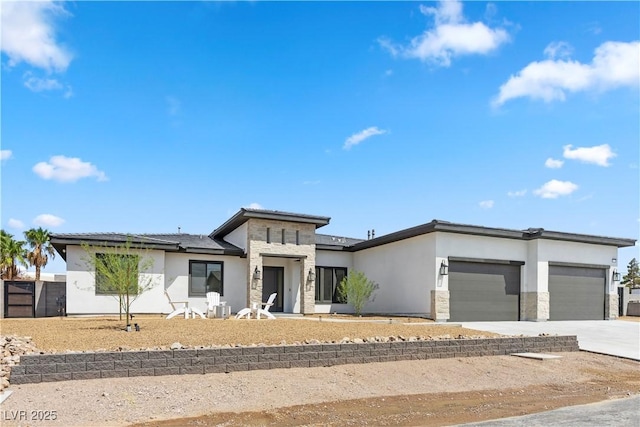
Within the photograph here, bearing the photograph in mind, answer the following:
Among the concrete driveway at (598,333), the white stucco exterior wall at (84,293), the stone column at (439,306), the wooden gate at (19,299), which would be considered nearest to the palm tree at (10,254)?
the wooden gate at (19,299)

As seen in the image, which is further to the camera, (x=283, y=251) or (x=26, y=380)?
(x=283, y=251)

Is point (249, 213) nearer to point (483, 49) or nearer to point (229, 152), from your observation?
point (229, 152)

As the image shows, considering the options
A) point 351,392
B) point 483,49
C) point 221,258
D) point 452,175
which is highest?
point 483,49

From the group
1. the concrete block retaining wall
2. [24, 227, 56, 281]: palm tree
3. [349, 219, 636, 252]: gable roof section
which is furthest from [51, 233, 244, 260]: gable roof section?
[24, 227, 56, 281]: palm tree

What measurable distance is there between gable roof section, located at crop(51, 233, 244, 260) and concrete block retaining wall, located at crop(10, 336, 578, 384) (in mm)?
8418

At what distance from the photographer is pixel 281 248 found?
21.1 m

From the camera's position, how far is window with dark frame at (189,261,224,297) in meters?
21.0

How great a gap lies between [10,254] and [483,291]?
2971 centimetres

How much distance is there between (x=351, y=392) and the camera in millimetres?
8102

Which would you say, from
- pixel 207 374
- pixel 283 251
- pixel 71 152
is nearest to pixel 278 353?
pixel 207 374

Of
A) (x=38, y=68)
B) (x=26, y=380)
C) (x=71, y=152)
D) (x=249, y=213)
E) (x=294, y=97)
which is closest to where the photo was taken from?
(x=26, y=380)

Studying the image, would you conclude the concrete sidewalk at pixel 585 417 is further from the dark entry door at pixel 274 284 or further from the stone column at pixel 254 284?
the dark entry door at pixel 274 284

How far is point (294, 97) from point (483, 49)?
6264 millimetres

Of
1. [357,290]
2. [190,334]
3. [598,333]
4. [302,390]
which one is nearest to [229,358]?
[302,390]
